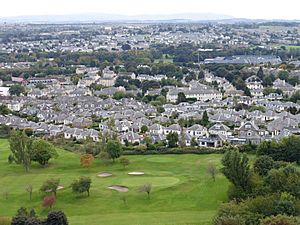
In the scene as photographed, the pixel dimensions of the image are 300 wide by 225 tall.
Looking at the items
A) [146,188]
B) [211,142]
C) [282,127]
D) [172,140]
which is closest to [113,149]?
[172,140]

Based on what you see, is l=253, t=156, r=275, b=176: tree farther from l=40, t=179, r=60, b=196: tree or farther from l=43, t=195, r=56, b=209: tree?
l=43, t=195, r=56, b=209: tree

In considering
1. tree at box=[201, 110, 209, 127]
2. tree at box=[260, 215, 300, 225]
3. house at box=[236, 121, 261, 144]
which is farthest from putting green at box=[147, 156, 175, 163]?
tree at box=[260, 215, 300, 225]

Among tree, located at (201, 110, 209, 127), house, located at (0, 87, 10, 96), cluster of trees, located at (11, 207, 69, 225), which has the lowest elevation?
house, located at (0, 87, 10, 96)

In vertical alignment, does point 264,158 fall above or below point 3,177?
above

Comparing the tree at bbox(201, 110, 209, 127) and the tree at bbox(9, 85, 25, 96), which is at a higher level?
the tree at bbox(201, 110, 209, 127)

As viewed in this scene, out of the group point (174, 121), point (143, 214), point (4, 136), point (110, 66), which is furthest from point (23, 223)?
point (110, 66)

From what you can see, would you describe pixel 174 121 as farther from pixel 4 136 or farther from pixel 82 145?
pixel 4 136

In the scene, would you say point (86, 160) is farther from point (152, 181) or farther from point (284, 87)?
point (284, 87)
